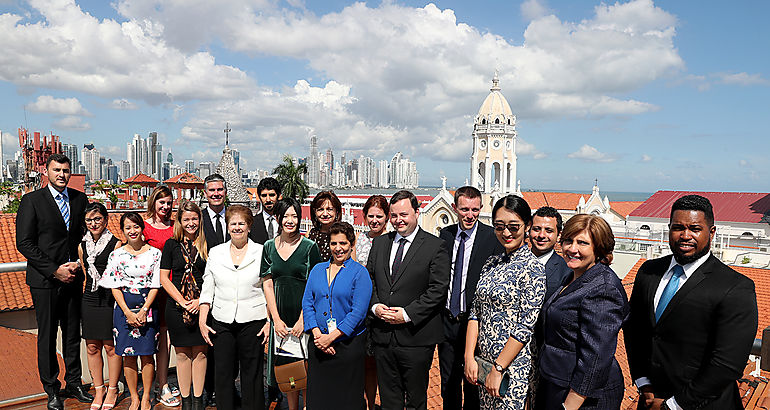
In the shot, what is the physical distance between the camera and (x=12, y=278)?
11.7 meters

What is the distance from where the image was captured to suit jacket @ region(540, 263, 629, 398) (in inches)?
106

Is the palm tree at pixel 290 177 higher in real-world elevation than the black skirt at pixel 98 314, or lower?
higher

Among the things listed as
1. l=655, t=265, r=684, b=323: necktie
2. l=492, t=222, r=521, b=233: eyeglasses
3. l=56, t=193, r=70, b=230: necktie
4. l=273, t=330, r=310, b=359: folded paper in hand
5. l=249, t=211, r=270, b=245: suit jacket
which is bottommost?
l=273, t=330, r=310, b=359: folded paper in hand

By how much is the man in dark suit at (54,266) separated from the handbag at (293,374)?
2042 millimetres

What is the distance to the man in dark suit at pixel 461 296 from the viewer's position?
3.95 metres

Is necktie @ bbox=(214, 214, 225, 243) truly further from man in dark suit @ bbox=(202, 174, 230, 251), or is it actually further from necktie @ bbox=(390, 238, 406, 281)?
necktie @ bbox=(390, 238, 406, 281)

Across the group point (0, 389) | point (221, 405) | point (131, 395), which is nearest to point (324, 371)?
point (221, 405)


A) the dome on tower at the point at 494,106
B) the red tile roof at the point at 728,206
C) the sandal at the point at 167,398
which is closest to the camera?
the sandal at the point at 167,398

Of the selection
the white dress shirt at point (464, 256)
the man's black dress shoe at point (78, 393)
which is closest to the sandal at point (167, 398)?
the man's black dress shoe at point (78, 393)

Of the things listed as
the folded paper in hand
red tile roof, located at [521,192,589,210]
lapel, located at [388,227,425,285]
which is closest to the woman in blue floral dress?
lapel, located at [388,227,425,285]

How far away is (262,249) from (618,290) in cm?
292

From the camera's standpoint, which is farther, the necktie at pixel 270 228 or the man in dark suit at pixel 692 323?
the necktie at pixel 270 228

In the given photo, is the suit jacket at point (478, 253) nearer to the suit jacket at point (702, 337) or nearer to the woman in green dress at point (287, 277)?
the woman in green dress at point (287, 277)

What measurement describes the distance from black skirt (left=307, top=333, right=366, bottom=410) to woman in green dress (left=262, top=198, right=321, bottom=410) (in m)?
0.36
